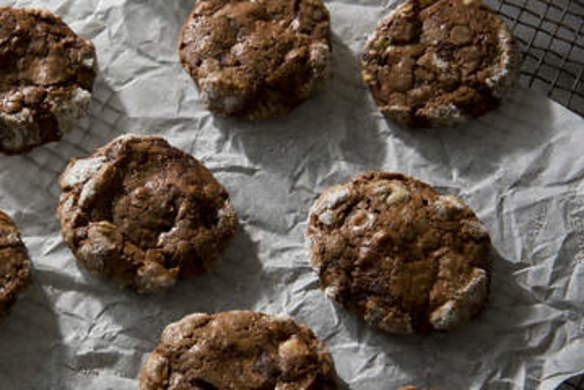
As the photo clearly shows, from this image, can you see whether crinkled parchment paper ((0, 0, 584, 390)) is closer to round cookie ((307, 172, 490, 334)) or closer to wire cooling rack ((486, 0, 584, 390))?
round cookie ((307, 172, 490, 334))

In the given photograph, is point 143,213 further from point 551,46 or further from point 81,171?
point 551,46

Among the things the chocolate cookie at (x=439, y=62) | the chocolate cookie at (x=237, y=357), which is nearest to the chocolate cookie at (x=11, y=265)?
the chocolate cookie at (x=237, y=357)

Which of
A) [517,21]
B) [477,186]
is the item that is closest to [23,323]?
[477,186]

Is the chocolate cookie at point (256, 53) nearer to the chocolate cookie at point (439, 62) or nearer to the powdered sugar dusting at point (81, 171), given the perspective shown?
the chocolate cookie at point (439, 62)

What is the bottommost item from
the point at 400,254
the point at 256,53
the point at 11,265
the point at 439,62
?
the point at 11,265

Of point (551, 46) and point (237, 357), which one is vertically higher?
point (551, 46)

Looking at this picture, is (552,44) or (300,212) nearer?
(300,212)

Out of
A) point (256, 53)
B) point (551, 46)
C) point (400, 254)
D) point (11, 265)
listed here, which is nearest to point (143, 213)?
point (11, 265)
